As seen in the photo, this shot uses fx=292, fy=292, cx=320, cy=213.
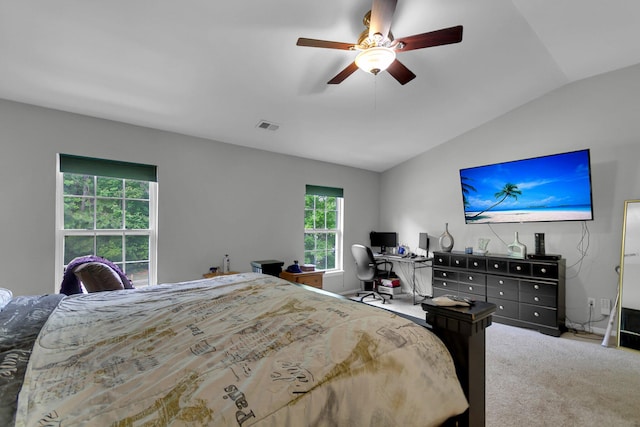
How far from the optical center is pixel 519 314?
3520 millimetres

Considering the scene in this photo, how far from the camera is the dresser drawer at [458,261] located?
4074 millimetres

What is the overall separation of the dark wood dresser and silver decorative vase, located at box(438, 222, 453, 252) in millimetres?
310

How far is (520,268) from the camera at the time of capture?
353 cm

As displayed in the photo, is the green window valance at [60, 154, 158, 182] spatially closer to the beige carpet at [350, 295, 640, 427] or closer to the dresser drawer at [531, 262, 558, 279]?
the beige carpet at [350, 295, 640, 427]

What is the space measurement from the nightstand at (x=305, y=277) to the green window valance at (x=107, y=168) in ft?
6.66

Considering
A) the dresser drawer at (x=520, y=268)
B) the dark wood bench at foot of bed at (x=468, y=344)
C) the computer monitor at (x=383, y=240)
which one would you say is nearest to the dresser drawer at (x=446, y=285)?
the dresser drawer at (x=520, y=268)

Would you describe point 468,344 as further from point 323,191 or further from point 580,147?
point 323,191

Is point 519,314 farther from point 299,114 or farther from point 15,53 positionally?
point 15,53

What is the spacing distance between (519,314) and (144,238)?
14.9ft

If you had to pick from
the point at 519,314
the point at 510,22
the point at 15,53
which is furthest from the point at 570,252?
the point at 15,53

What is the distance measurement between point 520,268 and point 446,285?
1019 millimetres

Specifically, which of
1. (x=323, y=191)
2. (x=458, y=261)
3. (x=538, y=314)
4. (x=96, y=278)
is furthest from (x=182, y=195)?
(x=538, y=314)

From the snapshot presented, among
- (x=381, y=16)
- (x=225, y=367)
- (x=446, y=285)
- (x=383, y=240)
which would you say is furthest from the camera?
(x=383, y=240)

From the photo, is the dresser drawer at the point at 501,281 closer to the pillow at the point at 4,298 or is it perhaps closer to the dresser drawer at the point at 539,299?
the dresser drawer at the point at 539,299
